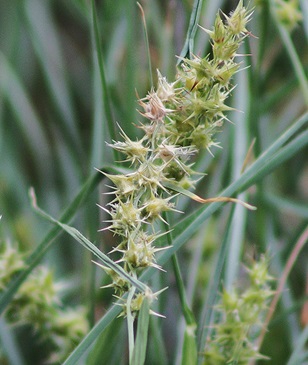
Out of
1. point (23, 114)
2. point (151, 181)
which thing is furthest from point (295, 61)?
point (23, 114)

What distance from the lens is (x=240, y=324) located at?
51 centimetres

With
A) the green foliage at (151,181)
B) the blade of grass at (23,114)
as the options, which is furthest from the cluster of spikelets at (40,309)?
the blade of grass at (23,114)

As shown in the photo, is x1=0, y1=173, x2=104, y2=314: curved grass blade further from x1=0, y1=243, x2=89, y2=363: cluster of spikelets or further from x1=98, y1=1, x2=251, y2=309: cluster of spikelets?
x1=98, y1=1, x2=251, y2=309: cluster of spikelets

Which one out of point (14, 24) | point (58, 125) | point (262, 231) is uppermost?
point (14, 24)

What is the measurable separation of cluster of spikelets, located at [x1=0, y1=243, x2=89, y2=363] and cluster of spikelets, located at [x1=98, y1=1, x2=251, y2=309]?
8.3 inches

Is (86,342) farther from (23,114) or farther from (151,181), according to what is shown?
(23,114)

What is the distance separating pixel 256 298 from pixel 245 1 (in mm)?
399

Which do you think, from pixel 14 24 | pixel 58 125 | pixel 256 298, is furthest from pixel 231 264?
pixel 14 24

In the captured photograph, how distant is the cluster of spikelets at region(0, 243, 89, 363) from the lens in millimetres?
557

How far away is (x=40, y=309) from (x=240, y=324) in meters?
0.21

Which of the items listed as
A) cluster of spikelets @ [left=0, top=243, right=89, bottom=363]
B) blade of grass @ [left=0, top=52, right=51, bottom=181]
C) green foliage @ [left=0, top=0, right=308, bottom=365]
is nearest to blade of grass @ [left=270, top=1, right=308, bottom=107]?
green foliage @ [left=0, top=0, right=308, bottom=365]

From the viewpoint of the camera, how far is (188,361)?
45 centimetres

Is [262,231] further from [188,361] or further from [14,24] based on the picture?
[14,24]

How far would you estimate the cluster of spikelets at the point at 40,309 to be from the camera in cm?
56
